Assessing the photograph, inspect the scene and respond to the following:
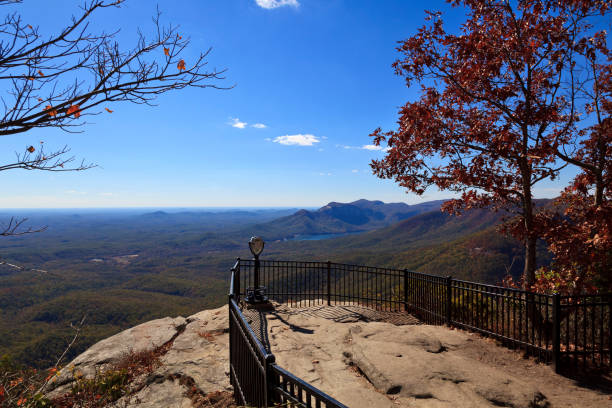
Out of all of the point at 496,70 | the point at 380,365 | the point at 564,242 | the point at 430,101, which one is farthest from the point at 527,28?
the point at 380,365

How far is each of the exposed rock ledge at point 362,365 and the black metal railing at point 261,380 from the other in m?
1.29

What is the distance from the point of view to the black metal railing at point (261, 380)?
251cm

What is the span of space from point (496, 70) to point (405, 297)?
6.78 meters

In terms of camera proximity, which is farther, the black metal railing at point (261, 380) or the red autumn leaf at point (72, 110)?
the red autumn leaf at point (72, 110)

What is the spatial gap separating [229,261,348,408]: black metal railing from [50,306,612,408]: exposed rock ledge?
1.29m

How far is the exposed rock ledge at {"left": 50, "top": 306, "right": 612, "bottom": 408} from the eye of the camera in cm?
460

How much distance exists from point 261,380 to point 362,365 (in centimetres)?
A: 278

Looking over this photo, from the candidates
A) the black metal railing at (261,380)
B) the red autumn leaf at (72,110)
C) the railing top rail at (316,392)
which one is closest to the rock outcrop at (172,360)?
the black metal railing at (261,380)

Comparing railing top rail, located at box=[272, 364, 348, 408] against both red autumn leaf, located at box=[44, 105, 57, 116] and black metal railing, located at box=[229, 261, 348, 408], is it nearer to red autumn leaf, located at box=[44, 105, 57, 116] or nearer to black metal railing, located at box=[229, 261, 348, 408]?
black metal railing, located at box=[229, 261, 348, 408]

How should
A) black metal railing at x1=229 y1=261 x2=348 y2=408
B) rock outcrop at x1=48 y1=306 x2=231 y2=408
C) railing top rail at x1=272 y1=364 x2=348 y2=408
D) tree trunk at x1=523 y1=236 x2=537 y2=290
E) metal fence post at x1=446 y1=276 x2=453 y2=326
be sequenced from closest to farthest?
railing top rail at x1=272 y1=364 x2=348 y2=408 < black metal railing at x1=229 y1=261 x2=348 y2=408 < rock outcrop at x1=48 y1=306 x2=231 y2=408 < tree trunk at x1=523 y1=236 x2=537 y2=290 < metal fence post at x1=446 y1=276 x2=453 y2=326

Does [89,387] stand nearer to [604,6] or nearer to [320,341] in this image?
[320,341]

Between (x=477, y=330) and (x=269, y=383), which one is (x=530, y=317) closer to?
(x=477, y=330)

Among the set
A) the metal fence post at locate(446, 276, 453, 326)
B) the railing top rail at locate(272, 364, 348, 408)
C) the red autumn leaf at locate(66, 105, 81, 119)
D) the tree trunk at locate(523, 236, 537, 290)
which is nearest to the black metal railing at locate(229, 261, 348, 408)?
the railing top rail at locate(272, 364, 348, 408)

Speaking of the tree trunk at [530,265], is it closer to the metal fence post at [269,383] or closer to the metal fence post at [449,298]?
the metal fence post at [449,298]
